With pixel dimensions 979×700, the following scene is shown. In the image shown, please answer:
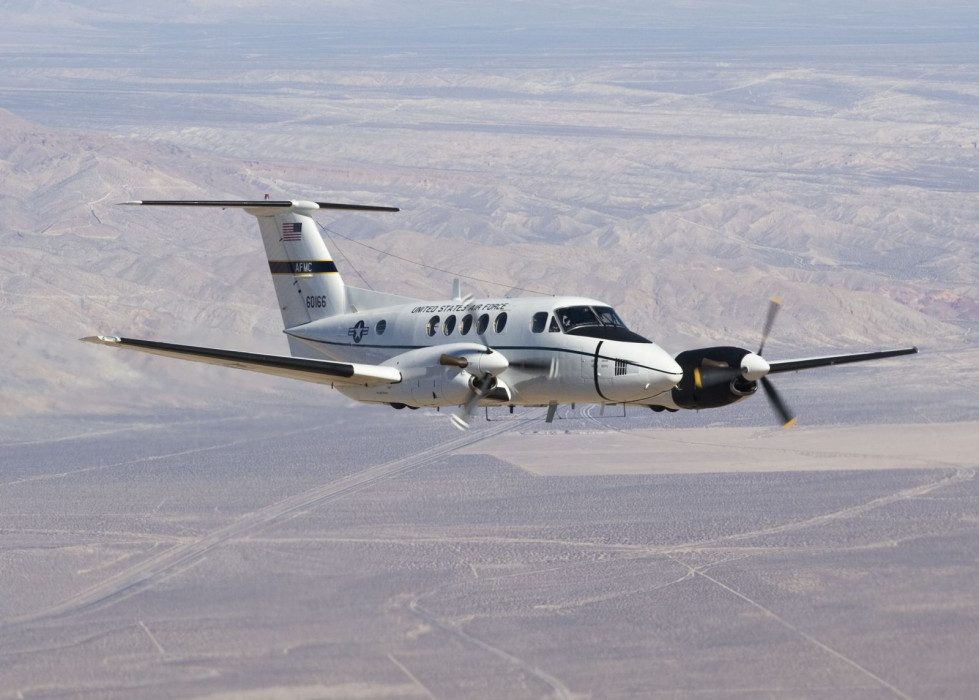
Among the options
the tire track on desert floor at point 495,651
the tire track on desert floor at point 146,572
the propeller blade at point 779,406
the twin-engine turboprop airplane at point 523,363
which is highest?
the twin-engine turboprop airplane at point 523,363

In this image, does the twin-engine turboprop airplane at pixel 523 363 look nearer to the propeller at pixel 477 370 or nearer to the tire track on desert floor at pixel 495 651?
the propeller at pixel 477 370

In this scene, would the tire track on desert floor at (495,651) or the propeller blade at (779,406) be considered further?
the tire track on desert floor at (495,651)

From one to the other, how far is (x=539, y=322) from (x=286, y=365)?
669 centimetres

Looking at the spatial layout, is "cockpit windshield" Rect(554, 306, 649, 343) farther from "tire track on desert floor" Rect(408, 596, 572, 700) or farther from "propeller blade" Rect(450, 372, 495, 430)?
"tire track on desert floor" Rect(408, 596, 572, 700)

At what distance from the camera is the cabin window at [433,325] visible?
1764 inches

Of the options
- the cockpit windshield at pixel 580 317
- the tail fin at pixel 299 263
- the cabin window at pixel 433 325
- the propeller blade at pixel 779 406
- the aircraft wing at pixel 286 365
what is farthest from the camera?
the tail fin at pixel 299 263

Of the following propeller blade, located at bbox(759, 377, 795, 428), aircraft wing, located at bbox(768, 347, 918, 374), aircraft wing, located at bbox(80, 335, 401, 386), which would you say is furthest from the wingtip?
propeller blade, located at bbox(759, 377, 795, 428)

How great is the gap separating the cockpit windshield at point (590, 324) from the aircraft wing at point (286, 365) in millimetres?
4660

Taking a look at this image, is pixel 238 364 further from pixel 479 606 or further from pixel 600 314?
pixel 479 606

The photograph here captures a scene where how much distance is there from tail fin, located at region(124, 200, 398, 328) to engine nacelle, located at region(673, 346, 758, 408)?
12.4 metres

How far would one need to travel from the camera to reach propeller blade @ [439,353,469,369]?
4262 centimetres

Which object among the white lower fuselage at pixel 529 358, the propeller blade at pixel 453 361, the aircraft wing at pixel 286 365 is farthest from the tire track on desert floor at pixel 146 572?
the propeller blade at pixel 453 361

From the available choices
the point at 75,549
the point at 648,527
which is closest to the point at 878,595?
the point at 648,527

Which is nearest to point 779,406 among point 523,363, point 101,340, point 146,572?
point 523,363
